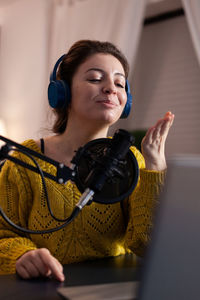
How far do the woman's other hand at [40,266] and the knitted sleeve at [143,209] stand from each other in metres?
0.31

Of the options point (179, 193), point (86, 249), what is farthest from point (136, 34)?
point (179, 193)

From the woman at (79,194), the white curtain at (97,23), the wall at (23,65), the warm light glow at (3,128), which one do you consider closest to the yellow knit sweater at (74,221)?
the woman at (79,194)

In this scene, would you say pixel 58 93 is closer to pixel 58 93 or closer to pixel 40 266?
pixel 58 93

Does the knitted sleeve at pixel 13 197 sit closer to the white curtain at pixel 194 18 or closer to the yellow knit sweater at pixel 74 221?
the yellow knit sweater at pixel 74 221

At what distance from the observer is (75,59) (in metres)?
1.20

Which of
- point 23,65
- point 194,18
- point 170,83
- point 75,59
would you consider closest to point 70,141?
point 75,59

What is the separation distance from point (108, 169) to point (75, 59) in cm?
61

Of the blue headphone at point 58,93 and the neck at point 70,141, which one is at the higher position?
the blue headphone at point 58,93

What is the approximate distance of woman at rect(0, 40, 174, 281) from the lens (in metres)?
0.98

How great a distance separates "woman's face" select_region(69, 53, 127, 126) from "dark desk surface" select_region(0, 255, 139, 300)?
0.40 m

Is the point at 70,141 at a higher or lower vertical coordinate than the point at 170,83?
lower

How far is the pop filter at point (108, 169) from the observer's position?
0.69 metres

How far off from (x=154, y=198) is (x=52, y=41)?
2.80m

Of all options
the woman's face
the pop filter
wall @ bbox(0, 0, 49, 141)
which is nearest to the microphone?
the pop filter
